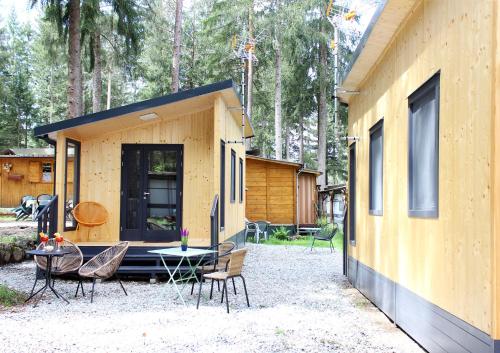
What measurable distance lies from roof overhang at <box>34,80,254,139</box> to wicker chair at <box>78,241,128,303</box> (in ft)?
7.93

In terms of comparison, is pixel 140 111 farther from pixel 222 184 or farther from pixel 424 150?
pixel 424 150

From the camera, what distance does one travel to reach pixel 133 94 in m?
37.8

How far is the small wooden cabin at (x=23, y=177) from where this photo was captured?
2100 cm

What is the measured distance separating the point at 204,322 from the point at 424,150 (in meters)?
2.88

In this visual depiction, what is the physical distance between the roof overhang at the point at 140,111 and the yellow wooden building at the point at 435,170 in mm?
2768

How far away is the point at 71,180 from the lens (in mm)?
9422

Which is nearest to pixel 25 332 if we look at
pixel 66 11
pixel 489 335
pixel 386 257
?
pixel 386 257

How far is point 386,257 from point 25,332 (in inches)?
151

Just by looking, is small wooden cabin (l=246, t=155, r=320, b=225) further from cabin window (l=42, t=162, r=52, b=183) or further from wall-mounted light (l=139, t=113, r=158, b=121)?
cabin window (l=42, t=162, r=52, b=183)

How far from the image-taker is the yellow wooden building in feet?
10.2

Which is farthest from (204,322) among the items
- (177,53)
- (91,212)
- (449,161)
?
(177,53)

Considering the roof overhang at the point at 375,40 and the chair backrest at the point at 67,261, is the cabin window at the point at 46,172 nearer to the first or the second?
the chair backrest at the point at 67,261

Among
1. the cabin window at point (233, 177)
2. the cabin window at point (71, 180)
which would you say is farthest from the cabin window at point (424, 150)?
the cabin window at point (233, 177)

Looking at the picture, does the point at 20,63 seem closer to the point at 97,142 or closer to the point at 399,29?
the point at 97,142
